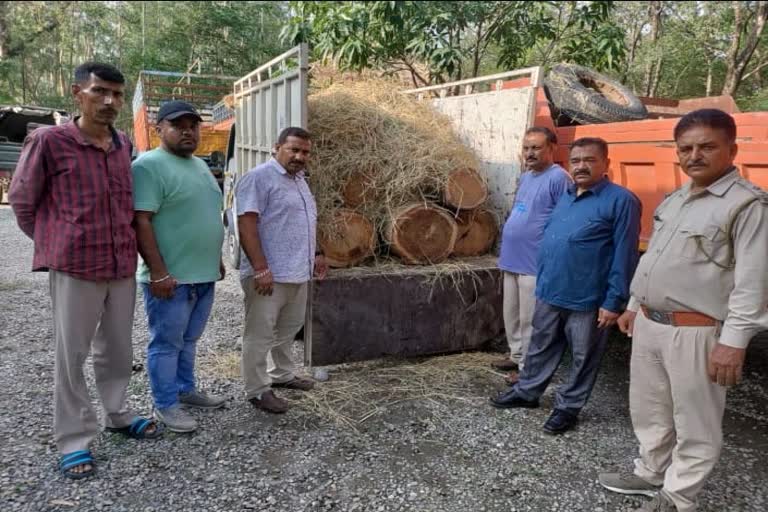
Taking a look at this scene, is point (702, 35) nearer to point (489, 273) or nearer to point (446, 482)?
point (489, 273)

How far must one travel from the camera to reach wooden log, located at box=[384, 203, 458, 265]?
4.14 meters

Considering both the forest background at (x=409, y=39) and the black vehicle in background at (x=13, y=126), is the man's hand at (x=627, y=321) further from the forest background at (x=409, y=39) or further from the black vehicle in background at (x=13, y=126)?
the black vehicle in background at (x=13, y=126)

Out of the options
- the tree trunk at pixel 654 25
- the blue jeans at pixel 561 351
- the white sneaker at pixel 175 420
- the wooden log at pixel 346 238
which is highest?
the tree trunk at pixel 654 25

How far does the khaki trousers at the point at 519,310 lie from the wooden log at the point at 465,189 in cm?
76

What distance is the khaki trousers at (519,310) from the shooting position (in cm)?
375

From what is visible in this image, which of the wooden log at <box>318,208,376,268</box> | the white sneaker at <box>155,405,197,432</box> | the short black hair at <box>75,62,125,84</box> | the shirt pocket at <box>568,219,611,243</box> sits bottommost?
the white sneaker at <box>155,405,197,432</box>

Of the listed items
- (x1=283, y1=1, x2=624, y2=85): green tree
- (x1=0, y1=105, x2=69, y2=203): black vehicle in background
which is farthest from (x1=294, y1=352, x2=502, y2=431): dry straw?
(x1=0, y1=105, x2=69, y2=203): black vehicle in background

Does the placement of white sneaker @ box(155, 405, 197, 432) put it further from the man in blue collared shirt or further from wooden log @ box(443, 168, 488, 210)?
wooden log @ box(443, 168, 488, 210)

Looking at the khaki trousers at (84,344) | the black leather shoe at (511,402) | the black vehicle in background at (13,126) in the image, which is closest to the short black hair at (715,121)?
the black leather shoe at (511,402)

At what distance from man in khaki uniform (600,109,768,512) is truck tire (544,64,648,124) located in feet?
6.99

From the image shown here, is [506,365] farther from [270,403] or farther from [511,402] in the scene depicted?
[270,403]

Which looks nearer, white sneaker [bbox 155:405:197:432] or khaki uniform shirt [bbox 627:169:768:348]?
khaki uniform shirt [bbox 627:169:768:348]

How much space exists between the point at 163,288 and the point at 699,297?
8.29 ft

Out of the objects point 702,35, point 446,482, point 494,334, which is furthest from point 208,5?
point 446,482
